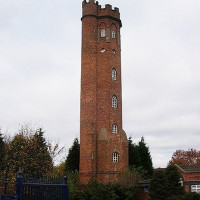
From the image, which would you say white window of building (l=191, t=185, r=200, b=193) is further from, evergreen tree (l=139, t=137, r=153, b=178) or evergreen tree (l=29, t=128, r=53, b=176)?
evergreen tree (l=29, t=128, r=53, b=176)

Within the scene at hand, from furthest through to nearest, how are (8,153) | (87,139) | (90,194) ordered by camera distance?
(87,139), (8,153), (90,194)

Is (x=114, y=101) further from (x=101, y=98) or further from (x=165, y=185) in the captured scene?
(x=165, y=185)

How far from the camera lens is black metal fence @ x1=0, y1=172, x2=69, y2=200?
8.53 m

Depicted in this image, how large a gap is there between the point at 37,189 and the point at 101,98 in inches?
1081

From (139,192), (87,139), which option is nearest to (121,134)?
(87,139)

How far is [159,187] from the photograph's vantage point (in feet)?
88.3

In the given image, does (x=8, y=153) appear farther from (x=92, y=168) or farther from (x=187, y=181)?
(x=187, y=181)

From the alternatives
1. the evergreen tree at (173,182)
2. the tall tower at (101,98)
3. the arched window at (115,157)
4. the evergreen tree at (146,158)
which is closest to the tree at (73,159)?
the tall tower at (101,98)

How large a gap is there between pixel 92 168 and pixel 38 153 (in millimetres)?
5842

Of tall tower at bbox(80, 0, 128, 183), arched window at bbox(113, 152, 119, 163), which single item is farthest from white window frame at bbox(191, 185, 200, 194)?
arched window at bbox(113, 152, 119, 163)

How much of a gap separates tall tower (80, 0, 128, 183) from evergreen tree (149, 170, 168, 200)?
818 cm

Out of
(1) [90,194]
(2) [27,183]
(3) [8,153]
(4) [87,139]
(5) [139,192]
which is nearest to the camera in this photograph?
(2) [27,183]

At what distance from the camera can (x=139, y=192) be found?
33.5 meters

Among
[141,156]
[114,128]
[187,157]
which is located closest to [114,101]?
[114,128]
